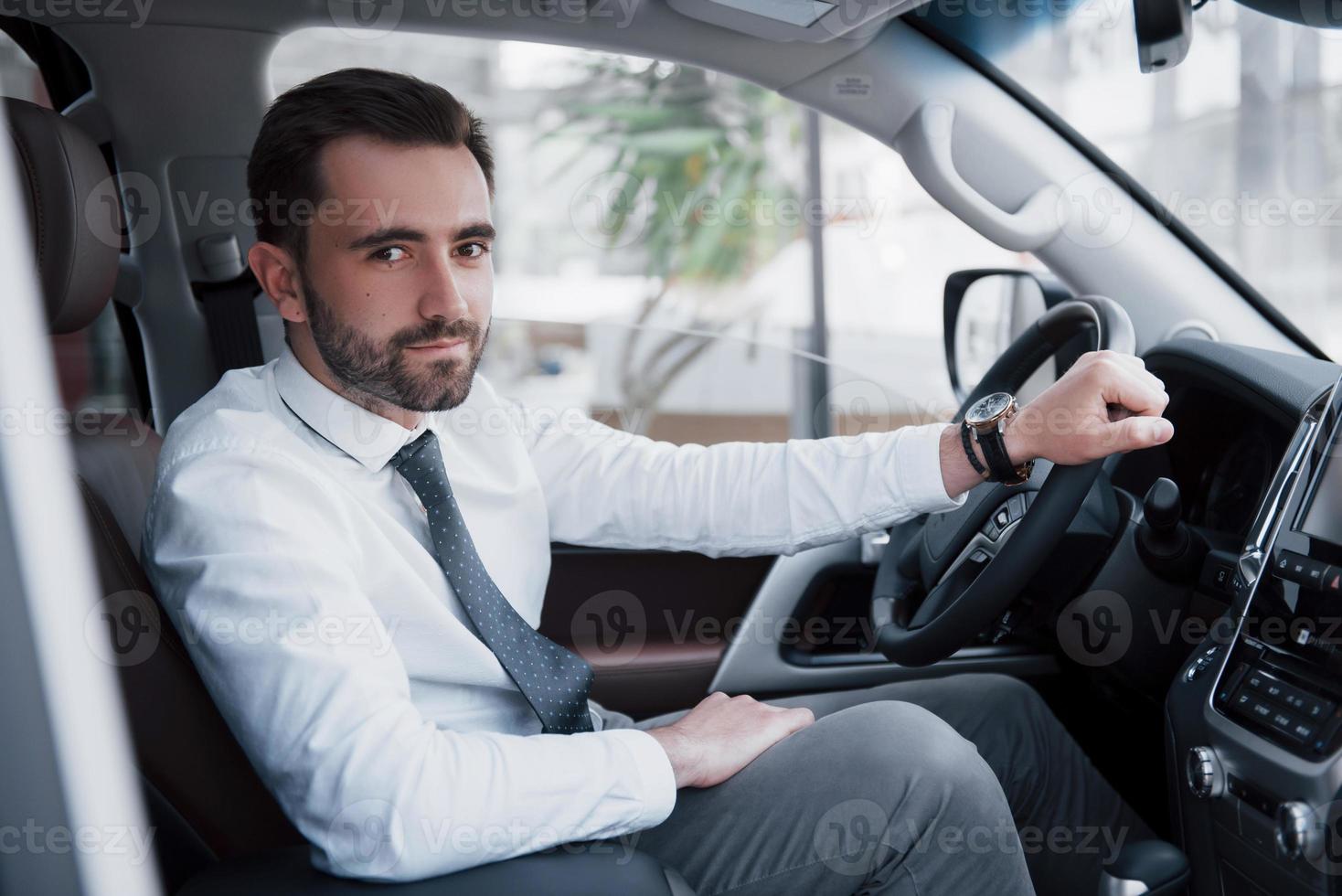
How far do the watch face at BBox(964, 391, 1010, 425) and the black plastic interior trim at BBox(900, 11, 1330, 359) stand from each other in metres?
0.44

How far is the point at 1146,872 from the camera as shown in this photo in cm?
107

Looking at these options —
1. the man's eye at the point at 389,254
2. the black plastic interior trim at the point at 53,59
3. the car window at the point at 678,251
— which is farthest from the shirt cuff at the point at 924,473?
the car window at the point at 678,251

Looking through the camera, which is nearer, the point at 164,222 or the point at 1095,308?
the point at 1095,308

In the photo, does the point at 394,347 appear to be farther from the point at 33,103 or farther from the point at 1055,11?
the point at 1055,11

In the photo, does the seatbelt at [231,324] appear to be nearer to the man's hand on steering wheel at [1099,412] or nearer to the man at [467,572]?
the man at [467,572]

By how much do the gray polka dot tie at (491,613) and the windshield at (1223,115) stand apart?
893 millimetres

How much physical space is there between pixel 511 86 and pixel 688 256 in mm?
1928

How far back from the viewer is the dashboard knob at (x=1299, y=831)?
0.89m

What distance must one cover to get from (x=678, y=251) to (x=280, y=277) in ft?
17.6

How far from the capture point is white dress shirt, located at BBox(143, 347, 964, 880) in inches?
34.4

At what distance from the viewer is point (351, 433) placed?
44.1 inches

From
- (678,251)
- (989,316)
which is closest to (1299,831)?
(989,316)

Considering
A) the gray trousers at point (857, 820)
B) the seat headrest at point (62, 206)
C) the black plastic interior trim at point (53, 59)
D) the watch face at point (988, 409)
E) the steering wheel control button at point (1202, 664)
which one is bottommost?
the gray trousers at point (857, 820)

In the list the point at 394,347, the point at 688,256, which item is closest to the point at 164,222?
the point at 394,347
